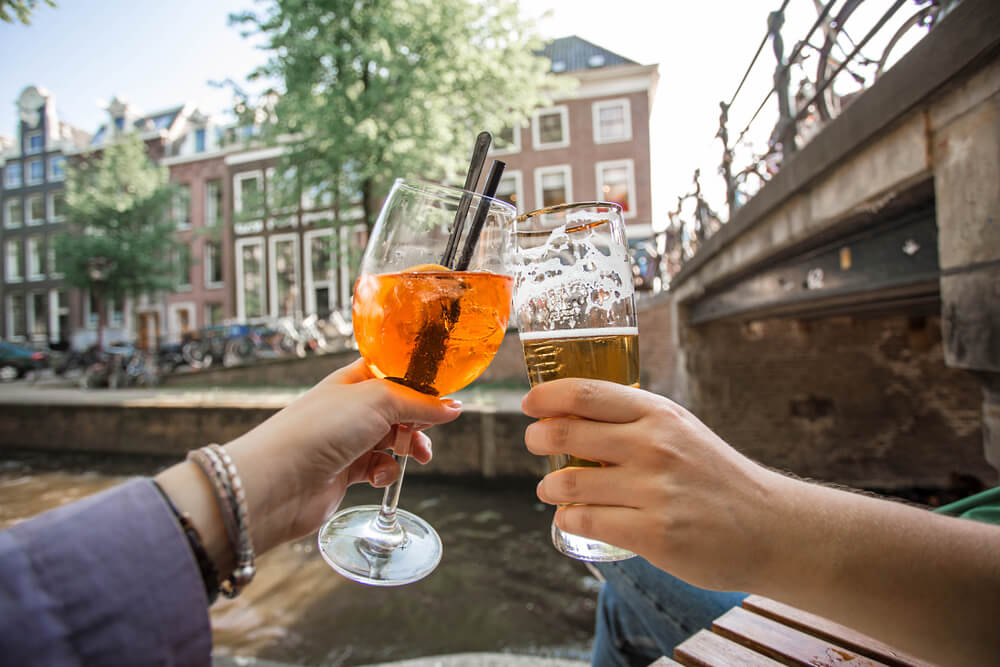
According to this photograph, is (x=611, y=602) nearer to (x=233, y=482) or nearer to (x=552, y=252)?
(x=552, y=252)

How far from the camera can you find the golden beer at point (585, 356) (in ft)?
2.51

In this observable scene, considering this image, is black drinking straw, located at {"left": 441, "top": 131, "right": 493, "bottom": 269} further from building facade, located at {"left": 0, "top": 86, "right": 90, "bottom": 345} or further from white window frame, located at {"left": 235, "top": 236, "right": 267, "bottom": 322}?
building facade, located at {"left": 0, "top": 86, "right": 90, "bottom": 345}

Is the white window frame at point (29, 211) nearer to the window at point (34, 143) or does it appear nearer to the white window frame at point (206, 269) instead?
the window at point (34, 143)

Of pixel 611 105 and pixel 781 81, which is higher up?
pixel 611 105

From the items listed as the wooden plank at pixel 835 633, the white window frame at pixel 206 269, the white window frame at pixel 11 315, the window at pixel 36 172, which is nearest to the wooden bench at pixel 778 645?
the wooden plank at pixel 835 633

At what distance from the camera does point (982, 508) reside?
916 millimetres

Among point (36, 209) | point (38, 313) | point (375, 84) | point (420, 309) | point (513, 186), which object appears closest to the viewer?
point (420, 309)

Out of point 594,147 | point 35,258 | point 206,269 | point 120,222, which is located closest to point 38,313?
point 35,258

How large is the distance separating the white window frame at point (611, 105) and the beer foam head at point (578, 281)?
1891 centimetres

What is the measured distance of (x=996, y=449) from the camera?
6.66 feet

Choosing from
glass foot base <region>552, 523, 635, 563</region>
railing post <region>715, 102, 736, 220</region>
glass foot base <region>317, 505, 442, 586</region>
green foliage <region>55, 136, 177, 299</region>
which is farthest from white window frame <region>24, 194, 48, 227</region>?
glass foot base <region>552, 523, 635, 563</region>

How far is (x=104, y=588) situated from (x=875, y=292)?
13.9 ft

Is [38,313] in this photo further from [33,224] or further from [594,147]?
[594,147]

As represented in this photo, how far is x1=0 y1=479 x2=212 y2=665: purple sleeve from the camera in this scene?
406 millimetres
